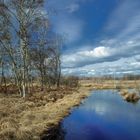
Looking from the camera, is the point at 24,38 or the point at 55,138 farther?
the point at 24,38

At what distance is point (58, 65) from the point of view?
66.4 m

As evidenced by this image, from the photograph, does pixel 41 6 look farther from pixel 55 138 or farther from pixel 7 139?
pixel 7 139

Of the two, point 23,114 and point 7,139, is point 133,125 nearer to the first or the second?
point 23,114

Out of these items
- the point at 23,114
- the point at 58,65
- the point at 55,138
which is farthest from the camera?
the point at 58,65

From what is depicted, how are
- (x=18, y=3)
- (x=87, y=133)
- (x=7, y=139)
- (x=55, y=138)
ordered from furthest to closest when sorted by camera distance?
(x=18, y=3) → (x=87, y=133) → (x=55, y=138) → (x=7, y=139)

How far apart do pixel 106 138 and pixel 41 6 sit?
52.5ft

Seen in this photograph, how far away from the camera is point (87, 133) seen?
17.9 meters

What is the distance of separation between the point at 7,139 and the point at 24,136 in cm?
96

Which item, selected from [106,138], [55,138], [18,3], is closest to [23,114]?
[55,138]

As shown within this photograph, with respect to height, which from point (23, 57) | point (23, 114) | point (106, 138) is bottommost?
point (106, 138)

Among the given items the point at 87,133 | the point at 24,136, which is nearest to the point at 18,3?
the point at 87,133

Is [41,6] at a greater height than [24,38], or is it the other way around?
[41,6]

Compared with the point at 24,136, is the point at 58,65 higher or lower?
higher

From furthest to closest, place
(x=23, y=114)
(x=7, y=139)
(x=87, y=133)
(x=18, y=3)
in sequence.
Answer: (x=18, y=3) → (x=23, y=114) → (x=87, y=133) → (x=7, y=139)
